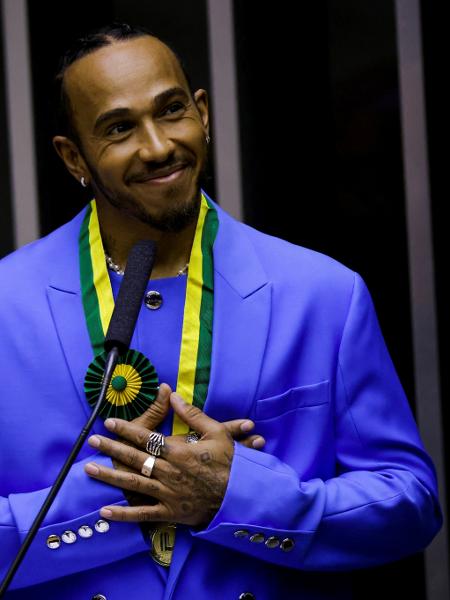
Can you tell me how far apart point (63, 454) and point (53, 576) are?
21 centimetres

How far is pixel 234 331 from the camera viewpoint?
226 cm

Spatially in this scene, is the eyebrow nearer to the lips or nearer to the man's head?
the man's head

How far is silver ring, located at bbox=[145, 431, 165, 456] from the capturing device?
211 cm

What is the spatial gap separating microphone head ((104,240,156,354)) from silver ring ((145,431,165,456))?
31cm

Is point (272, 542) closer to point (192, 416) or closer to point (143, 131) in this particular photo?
point (192, 416)

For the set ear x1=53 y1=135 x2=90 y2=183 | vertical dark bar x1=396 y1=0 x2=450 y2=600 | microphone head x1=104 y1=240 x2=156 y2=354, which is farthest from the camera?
vertical dark bar x1=396 y1=0 x2=450 y2=600

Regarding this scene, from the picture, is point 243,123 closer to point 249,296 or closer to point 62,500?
point 249,296

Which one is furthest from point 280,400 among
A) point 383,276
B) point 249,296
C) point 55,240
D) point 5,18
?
point 5,18

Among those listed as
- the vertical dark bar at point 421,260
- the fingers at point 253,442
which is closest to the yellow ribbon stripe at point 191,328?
the fingers at point 253,442

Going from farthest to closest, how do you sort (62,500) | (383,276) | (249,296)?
1. (383,276)
2. (249,296)
3. (62,500)

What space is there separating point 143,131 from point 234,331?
1.30 ft

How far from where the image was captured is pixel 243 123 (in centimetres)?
347

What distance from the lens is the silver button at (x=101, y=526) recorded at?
2.11 meters

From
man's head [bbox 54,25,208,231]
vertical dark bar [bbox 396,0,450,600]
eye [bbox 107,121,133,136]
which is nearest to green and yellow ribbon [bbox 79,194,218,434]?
man's head [bbox 54,25,208,231]
